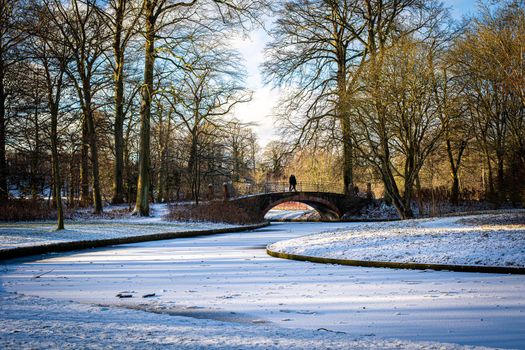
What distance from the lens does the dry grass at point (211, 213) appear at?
27688mm

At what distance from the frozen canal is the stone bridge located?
24.9 metres

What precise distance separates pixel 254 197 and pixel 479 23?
17.3 m

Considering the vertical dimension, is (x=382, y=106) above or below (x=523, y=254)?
above

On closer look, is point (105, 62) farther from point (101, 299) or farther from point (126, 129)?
point (101, 299)

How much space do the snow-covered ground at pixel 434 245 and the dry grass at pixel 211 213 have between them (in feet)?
46.2

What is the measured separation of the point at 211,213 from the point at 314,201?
13.8 m

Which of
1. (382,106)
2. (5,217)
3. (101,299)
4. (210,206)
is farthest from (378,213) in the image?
(101,299)

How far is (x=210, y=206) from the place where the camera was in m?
29.5

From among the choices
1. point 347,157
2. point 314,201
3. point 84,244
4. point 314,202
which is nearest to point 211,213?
point 347,157

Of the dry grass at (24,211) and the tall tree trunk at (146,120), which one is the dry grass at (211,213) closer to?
the tall tree trunk at (146,120)

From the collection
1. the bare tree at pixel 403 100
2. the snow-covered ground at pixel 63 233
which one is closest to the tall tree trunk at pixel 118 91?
the snow-covered ground at pixel 63 233

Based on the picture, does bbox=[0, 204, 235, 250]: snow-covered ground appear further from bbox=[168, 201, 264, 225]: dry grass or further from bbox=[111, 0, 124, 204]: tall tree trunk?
bbox=[111, 0, 124, 204]: tall tree trunk

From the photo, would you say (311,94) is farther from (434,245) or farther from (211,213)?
(434,245)

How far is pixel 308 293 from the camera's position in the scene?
7570 millimetres
